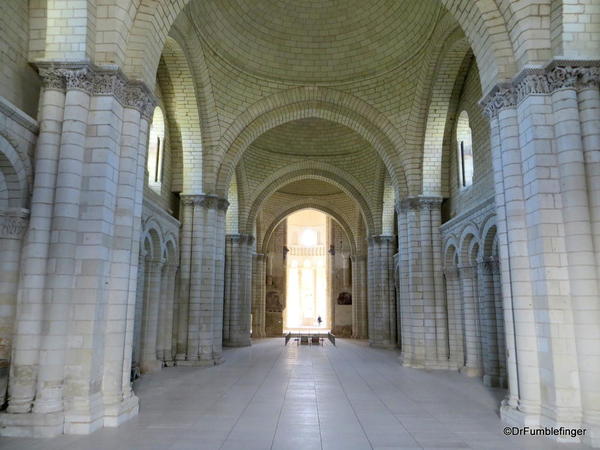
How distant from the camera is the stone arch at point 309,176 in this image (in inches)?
1032

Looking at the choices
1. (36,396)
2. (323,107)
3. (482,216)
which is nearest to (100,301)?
(36,396)

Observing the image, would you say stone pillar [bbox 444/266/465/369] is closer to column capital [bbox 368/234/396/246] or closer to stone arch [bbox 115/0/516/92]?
stone arch [bbox 115/0/516/92]

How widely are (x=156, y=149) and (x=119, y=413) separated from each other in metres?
10.2

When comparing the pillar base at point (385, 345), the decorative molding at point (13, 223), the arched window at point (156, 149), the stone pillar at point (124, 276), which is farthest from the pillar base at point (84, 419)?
the pillar base at point (385, 345)

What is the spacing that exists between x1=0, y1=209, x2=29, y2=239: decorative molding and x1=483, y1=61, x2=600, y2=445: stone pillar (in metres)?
8.54

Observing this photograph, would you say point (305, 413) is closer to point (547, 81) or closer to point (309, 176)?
point (547, 81)

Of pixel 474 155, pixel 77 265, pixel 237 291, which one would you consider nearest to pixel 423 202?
pixel 474 155

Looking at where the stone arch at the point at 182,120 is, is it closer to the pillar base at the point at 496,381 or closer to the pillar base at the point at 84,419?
the pillar base at the point at 84,419

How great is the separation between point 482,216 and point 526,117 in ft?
17.2

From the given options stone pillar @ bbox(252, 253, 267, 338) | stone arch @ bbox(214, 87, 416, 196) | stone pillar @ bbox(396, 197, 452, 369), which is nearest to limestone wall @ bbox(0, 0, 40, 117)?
Result: stone arch @ bbox(214, 87, 416, 196)

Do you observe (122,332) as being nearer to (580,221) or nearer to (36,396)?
(36,396)

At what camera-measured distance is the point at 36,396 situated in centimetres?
721

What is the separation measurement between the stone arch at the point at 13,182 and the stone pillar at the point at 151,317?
6943 millimetres

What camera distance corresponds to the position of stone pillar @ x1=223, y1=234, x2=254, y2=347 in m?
24.4
